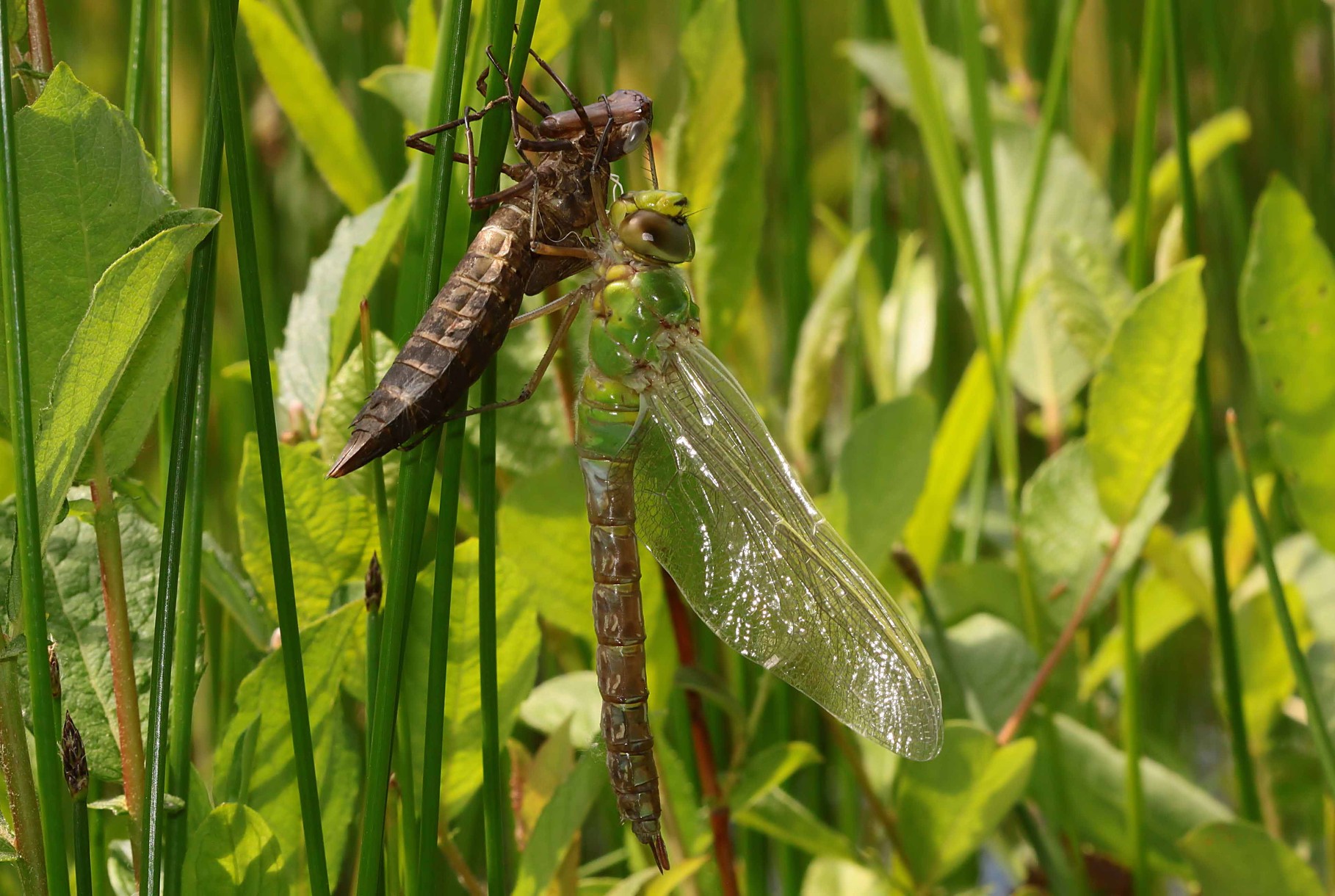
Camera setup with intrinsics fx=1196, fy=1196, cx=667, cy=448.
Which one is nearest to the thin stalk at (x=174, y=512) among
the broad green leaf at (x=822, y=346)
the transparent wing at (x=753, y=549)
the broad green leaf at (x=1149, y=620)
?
the transparent wing at (x=753, y=549)

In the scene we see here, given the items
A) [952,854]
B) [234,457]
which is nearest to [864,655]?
[952,854]

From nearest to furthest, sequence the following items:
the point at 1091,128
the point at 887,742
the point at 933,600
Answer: the point at 887,742
the point at 933,600
the point at 1091,128

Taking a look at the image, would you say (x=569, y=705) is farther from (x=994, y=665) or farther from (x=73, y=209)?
(x=73, y=209)

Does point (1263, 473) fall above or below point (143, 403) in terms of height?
below

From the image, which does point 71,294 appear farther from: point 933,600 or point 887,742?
point 933,600

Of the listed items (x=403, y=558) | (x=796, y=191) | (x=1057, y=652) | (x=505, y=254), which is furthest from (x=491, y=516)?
(x=796, y=191)

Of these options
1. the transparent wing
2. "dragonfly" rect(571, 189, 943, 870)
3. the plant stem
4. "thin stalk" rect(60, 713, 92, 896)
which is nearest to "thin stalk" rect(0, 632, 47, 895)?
"thin stalk" rect(60, 713, 92, 896)

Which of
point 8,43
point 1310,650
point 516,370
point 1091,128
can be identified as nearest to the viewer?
point 8,43
